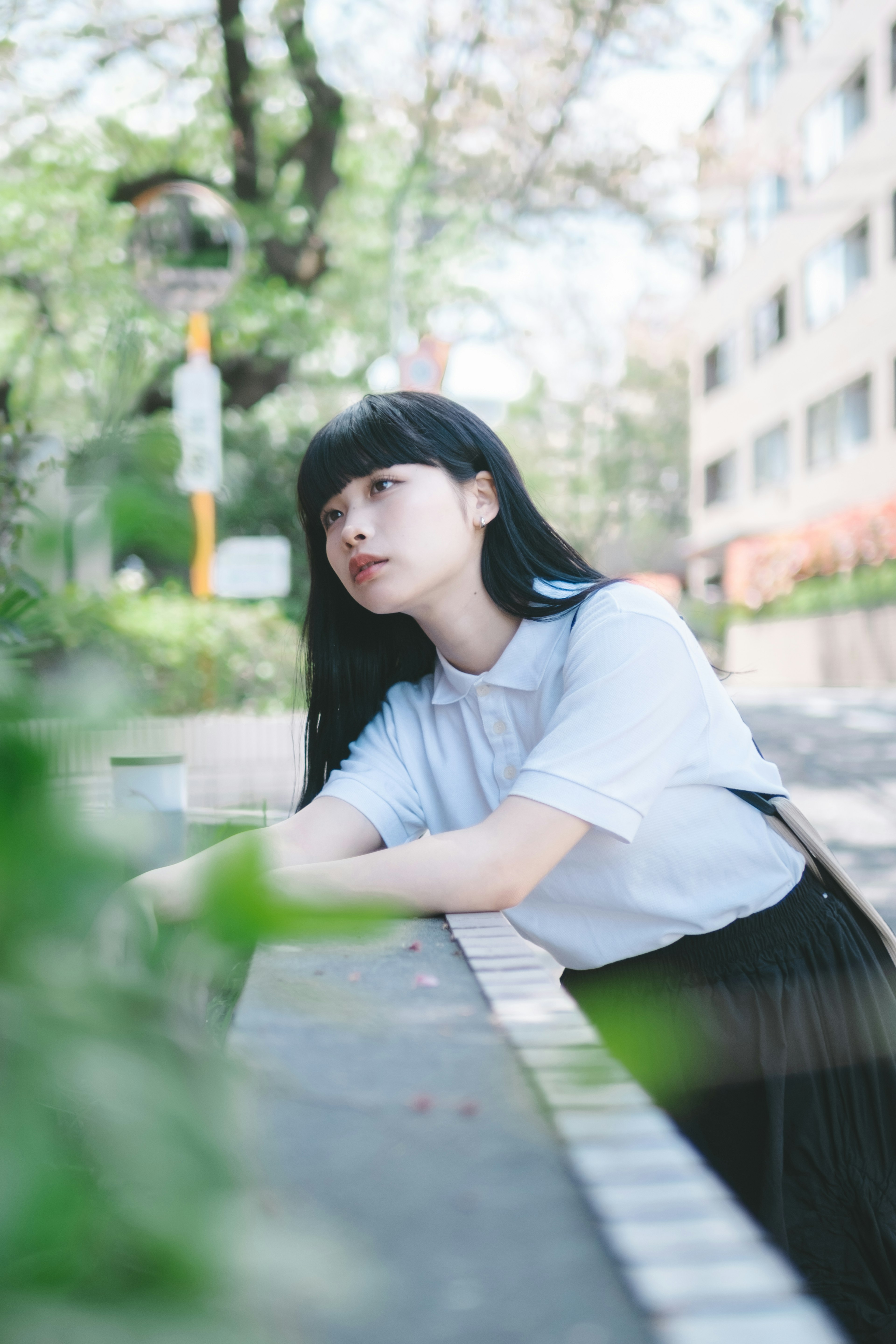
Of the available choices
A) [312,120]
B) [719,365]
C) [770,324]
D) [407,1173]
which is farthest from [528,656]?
[719,365]

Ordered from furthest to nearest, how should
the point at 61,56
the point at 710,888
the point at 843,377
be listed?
1. the point at 843,377
2. the point at 61,56
3. the point at 710,888

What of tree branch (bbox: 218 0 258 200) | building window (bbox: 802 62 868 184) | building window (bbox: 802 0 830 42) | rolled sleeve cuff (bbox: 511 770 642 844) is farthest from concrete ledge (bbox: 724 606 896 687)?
rolled sleeve cuff (bbox: 511 770 642 844)

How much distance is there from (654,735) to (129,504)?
1395 mm

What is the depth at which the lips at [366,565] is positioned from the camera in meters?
2.09

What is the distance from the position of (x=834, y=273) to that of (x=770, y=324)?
4148 millimetres

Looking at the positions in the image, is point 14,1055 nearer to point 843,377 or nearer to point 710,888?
point 710,888

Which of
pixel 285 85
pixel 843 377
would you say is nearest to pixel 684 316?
pixel 843 377

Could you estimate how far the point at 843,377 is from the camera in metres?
24.3

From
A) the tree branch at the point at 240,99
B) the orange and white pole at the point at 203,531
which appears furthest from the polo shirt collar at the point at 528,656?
the tree branch at the point at 240,99

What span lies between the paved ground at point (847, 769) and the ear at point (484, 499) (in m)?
1.02

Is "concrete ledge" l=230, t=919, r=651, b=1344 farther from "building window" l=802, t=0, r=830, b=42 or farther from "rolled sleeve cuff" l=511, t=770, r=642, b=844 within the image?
"building window" l=802, t=0, r=830, b=42

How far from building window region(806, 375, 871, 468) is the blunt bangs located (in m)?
22.8

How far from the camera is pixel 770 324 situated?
28688 mm

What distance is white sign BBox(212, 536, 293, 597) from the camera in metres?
8.02
